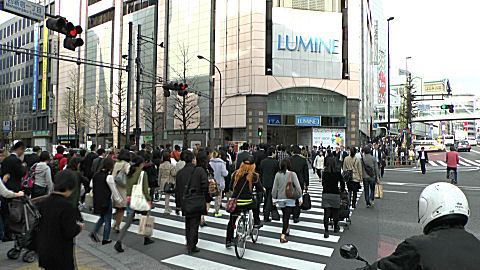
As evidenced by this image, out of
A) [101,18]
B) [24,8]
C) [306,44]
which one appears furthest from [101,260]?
[101,18]

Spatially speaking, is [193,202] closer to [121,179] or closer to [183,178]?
[183,178]

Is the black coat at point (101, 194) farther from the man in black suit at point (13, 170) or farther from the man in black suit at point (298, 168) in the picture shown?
the man in black suit at point (298, 168)

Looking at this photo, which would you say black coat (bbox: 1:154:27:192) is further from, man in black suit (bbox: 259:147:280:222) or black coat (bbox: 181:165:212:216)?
man in black suit (bbox: 259:147:280:222)

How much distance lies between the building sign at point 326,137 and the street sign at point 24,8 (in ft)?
113

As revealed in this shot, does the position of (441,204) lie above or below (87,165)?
above

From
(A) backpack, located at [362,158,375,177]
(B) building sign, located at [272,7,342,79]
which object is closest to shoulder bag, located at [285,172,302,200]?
(A) backpack, located at [362,158,375,177]

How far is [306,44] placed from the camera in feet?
129

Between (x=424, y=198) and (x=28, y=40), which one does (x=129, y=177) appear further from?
(x=28, y=40)

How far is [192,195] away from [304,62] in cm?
3526

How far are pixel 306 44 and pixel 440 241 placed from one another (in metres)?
39.7

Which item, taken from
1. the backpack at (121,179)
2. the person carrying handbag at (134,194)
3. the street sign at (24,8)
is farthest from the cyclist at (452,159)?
the street sign at (24,8)

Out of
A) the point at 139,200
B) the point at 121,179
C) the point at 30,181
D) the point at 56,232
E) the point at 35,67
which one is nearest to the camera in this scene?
the point at 56,232

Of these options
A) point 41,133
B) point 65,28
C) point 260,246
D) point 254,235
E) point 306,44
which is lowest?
point 260,246

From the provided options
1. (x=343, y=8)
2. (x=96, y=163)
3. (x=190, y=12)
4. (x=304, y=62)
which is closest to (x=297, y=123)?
(x=304, y=62)
